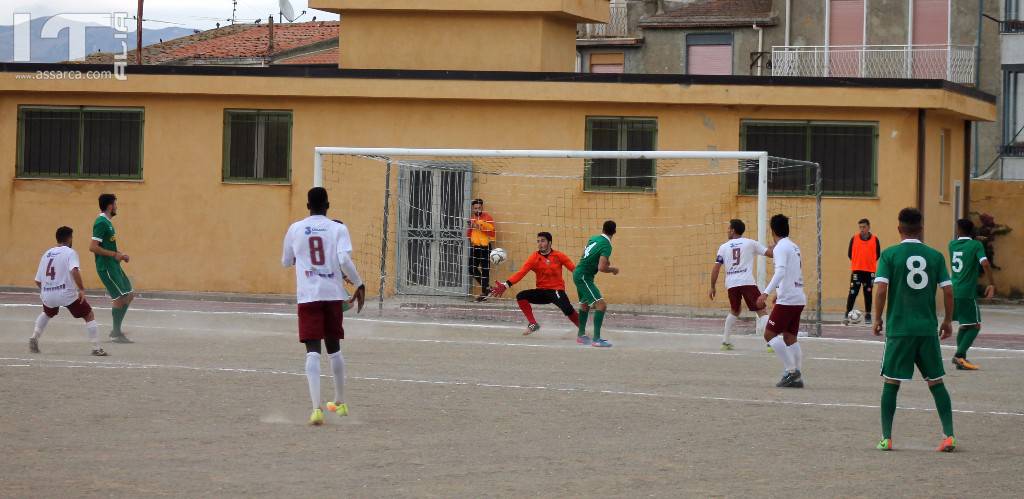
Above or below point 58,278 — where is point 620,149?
above

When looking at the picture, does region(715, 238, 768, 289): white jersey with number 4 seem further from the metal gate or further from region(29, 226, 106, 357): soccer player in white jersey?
the metal gate

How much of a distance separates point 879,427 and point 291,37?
165 ft

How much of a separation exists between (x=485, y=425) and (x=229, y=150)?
17.7 meters

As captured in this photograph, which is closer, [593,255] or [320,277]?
[320,277]

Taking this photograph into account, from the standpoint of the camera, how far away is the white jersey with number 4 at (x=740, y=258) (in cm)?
1845

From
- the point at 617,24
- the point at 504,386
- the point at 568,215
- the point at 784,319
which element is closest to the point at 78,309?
the point at 504,386

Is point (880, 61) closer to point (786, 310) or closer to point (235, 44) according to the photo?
point (235, 44)

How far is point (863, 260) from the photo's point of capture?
24.0m

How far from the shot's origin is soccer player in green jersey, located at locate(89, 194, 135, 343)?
17938 millimetres

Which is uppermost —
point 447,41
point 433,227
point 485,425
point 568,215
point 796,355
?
point 447,41

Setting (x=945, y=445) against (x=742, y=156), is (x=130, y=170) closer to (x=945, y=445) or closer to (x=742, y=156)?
(x=742, y=156)

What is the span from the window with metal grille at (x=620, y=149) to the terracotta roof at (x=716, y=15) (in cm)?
2112

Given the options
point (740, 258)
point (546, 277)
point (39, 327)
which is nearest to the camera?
point (39, 327)

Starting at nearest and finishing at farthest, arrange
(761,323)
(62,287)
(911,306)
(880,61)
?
(911,306) < (62,287) < (761,323) < (880,61)
